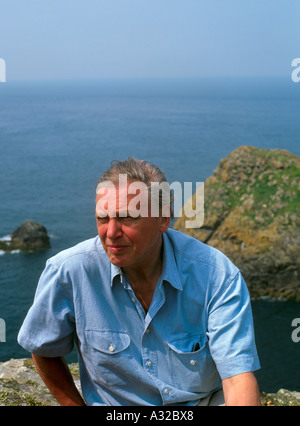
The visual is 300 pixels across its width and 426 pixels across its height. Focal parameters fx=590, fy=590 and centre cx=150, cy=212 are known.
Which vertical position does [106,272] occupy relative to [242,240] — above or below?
above

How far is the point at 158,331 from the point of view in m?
3.36

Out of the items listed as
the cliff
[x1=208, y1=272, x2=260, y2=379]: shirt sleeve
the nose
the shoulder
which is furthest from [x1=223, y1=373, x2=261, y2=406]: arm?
the cliff

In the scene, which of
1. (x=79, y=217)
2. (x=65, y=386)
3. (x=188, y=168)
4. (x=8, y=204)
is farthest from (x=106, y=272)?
(x=188, y=168)

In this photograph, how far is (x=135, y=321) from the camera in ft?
11.1

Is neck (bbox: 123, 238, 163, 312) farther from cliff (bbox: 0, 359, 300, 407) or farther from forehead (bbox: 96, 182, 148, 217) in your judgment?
cliff (bbox: 0, 359, 300, 407)

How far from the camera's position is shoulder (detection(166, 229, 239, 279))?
3.35 m

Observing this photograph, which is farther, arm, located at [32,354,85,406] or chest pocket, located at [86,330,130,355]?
arm, located at [32,354,85,406]

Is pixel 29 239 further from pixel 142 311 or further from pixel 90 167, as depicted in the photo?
pixel 142 311

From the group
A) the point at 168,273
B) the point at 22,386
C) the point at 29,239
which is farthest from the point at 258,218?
the point at 168,273

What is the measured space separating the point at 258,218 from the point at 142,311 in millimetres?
57541

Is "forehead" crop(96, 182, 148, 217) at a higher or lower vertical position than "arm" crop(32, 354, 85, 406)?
higher

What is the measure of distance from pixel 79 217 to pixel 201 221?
106ft

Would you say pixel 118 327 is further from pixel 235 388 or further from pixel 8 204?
pixel 8 204

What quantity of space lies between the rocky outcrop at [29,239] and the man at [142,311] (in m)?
67.9
